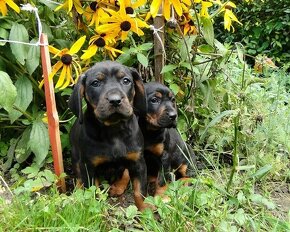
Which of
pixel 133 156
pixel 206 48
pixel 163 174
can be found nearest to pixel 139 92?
pixel 133 156

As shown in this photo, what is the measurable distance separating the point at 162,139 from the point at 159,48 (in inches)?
25.5

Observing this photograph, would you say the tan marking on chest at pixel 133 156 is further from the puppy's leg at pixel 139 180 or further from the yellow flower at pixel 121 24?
the yellow flower at pixel 121 24

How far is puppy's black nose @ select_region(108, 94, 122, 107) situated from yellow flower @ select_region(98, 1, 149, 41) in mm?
551

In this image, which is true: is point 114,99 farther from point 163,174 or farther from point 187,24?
point 187,24

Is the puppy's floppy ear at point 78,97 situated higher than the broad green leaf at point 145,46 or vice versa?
the broad green leaf at point 145,46

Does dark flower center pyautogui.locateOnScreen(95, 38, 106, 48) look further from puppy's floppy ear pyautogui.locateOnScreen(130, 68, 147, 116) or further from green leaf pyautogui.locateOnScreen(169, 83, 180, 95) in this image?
green leaf pyautogui.locateOnScreen(169, 83, 180, 95)

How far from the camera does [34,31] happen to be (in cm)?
360

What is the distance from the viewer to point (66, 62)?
3404 millimetres

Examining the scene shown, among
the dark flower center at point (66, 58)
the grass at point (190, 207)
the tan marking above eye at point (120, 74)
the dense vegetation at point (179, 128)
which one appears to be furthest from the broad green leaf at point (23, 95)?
the tan marking above eye at point (120, 74)

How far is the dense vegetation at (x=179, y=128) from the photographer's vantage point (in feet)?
9.46

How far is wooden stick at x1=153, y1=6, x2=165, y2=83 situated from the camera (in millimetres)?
3652

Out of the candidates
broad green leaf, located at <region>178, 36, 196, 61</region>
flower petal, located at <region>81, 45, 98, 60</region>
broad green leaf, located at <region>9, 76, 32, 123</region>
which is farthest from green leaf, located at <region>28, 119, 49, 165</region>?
broad green leaf, located at <region>178, 36, 196, 61</region>

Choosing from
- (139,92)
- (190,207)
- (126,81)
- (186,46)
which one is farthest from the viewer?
(186,46)

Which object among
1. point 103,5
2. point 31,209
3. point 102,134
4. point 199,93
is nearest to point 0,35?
point 103,5
